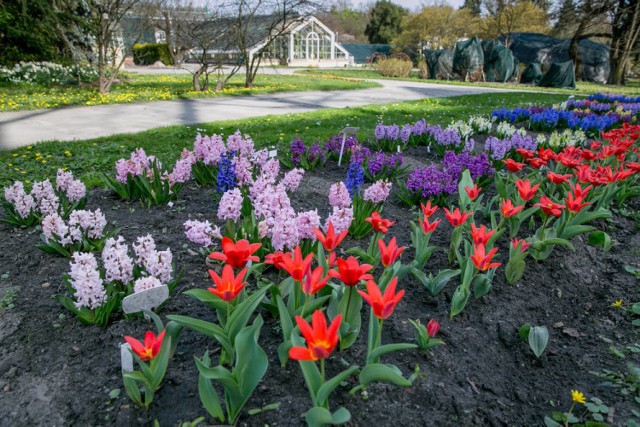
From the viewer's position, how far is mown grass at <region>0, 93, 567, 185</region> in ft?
15.9

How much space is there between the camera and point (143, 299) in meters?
1.86

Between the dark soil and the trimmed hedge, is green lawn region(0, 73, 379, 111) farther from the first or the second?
the trimmed hedge

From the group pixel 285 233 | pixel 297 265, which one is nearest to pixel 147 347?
pixel 297 265

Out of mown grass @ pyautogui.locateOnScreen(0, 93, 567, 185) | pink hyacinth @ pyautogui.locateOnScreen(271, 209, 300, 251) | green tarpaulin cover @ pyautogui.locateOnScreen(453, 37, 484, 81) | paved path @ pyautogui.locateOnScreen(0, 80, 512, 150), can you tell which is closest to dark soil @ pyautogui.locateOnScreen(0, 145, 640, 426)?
pink hyacinth @ pyautogui.locateOnScreen(271, 209, 300, 251)

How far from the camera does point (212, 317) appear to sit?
7.23 feet

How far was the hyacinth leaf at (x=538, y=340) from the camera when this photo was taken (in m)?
2.06

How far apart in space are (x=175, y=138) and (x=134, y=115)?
3.00 metres

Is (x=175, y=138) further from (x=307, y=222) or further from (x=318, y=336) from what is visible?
(x=318, y=336)

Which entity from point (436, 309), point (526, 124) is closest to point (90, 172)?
point (436, 309)

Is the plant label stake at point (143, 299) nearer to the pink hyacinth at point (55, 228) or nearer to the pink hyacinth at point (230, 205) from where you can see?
the pink hyacinth at point (230, 205)

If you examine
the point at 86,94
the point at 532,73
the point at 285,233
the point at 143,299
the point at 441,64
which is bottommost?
the point at 143,299

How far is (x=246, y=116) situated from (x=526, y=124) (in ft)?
17.0

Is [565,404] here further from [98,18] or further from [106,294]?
[98,18]

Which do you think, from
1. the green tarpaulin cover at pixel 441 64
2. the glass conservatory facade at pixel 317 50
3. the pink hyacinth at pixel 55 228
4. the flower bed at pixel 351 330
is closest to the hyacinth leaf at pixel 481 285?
the flower bed at pixel 351 330
